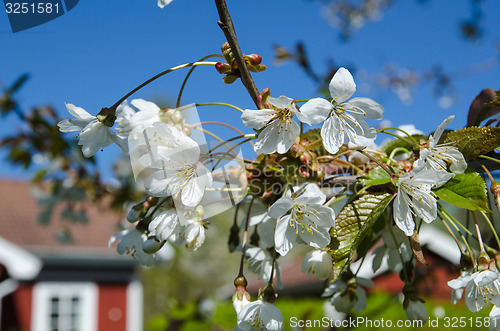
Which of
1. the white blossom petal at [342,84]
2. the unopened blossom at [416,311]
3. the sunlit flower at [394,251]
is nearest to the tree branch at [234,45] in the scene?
the white blossom petal at [342,84]

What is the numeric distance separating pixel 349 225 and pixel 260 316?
0.85 feet

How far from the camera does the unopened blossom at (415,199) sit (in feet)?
2.62

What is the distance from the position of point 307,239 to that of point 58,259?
969 centimetres

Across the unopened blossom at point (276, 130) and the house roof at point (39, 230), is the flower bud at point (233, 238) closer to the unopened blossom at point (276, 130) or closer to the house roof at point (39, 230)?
the unopened blossom at point (276, 130)

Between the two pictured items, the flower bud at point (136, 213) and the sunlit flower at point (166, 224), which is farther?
the flower bud at point (136, 213)

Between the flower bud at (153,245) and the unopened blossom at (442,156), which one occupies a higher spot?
the unopened blossom at (442,156)

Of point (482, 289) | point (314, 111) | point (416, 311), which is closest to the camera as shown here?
point (314, 111)

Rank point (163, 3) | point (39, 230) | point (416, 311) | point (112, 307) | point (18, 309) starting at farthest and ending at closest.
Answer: point (39, 230) < point (112, 307) < point (18, 309) < point (416, 311) < point (163, 3)

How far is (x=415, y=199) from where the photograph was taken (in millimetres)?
845

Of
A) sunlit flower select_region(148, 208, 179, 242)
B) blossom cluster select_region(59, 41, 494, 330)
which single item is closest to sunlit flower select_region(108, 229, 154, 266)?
blossom cluster select_region(59, 41, 494, 330)

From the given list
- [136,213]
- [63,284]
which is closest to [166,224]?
[136,213]

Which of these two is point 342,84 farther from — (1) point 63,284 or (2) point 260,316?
(1) point 63,284

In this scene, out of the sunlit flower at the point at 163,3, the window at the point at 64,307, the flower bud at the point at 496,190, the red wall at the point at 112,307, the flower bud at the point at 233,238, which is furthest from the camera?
the red wall at the point at 112,307

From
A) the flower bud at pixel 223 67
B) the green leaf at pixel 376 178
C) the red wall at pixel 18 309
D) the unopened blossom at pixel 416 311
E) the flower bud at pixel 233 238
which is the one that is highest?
the flower bud at pixel 223 67
